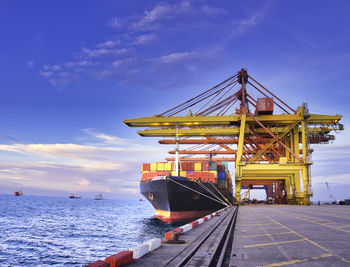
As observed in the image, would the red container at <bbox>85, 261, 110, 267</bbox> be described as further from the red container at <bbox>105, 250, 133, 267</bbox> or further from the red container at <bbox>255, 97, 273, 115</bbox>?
the red container at <bbox>255, 97, 273, 115</bbox>

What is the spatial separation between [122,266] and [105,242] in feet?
55.1

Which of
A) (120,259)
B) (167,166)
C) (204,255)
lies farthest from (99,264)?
(167,166)

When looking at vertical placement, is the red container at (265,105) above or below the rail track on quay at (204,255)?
above

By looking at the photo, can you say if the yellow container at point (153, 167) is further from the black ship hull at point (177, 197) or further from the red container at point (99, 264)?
the red container at point (99, 264)

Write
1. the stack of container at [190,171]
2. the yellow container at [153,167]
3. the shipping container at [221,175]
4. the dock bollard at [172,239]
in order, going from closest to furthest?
the dock bollard at [172,239] → the stack of container at [190,171] → the yellow container at [153,167] → the shipping container at [221,175]

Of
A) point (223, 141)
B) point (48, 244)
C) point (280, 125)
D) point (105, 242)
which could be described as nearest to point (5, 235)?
point (48, 244)

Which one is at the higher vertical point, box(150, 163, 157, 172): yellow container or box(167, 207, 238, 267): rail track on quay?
box(150, 163, 157, 172): yellow container

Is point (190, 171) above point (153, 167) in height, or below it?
below

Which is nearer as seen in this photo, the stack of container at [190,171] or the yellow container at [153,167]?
the stack of container at [190,171]

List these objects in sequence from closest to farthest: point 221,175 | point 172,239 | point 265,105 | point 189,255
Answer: point 189,255 < point 172,239 < point 265,105 < point 221,175

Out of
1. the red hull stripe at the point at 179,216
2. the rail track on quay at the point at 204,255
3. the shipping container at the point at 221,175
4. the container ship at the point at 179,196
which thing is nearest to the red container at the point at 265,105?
the shipping container at the point at 221,175

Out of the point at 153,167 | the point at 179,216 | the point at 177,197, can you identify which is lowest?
the point at 179,216

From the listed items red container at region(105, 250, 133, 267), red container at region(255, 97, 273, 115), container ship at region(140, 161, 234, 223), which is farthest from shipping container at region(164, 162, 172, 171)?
red container at region(105, 250, 133, 267)

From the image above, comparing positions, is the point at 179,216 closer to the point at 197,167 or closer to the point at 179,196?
the point at 179,196
